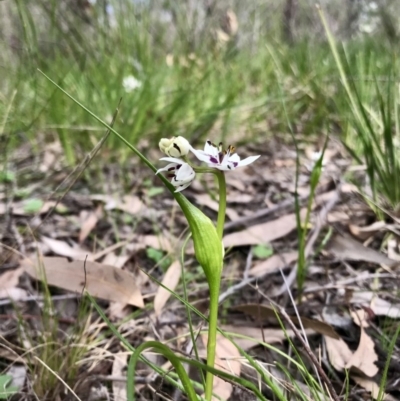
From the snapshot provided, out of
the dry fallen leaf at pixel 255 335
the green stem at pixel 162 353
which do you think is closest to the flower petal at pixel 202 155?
the green stem at pixel 162 353

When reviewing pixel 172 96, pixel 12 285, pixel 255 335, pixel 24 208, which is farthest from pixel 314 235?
pixel 172 96

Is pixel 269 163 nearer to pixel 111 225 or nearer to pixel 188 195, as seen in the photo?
pixel 188 195

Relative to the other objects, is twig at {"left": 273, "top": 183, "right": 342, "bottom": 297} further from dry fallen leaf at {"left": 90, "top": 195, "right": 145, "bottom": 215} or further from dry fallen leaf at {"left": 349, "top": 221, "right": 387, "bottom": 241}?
dry fallen leaf at {"left": 90, "top": 195, "right": 145, "bottom": 215}

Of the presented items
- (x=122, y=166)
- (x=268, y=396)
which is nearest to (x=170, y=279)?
(x=268, y=396)

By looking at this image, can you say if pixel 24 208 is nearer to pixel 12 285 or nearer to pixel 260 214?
pixel 12 285

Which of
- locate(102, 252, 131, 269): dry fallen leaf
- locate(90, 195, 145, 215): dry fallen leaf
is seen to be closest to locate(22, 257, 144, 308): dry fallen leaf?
locate(102, 252, 131, 269): dry fallen leaf
